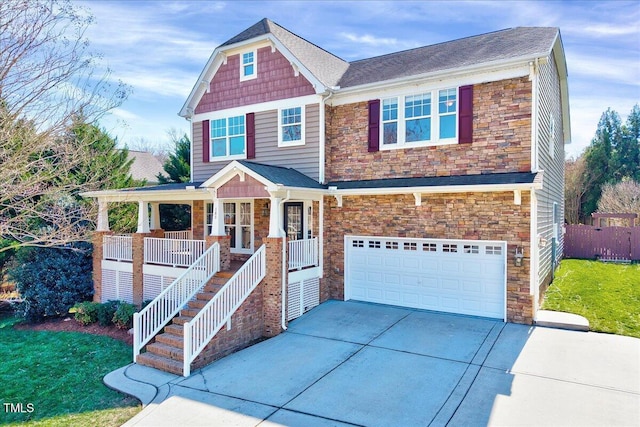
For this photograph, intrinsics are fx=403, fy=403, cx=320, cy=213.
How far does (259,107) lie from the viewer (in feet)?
45.5

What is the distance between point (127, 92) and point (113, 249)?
7.71 metres

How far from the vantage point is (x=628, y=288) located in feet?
42.1

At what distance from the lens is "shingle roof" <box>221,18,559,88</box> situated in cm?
1088

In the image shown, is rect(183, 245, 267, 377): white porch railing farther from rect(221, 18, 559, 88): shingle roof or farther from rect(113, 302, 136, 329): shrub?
rect(221, 18, 559, 88): shingle roof

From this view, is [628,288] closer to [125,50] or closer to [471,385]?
[471,385]

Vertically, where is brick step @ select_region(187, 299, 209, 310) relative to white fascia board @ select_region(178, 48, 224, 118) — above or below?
below

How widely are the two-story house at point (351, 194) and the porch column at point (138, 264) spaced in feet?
0.23

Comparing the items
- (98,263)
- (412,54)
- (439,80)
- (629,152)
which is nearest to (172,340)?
(98,263)

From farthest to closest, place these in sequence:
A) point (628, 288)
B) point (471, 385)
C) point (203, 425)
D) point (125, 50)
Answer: point (628, 288), point (125, 50), point (471, 385), point (203, 425)

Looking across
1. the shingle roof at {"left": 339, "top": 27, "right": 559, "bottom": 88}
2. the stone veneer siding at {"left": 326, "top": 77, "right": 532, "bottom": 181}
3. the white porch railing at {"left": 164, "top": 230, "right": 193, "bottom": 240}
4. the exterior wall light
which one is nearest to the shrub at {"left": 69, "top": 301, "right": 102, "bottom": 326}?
the white porch railing at {"left": 164, "top": 230, "right": 193, "bottom": 240}

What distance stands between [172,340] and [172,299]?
153cm

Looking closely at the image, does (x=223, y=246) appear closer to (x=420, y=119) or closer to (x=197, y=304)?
(x=197, y=304)

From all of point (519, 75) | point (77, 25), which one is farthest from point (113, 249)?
point (519, 75)
